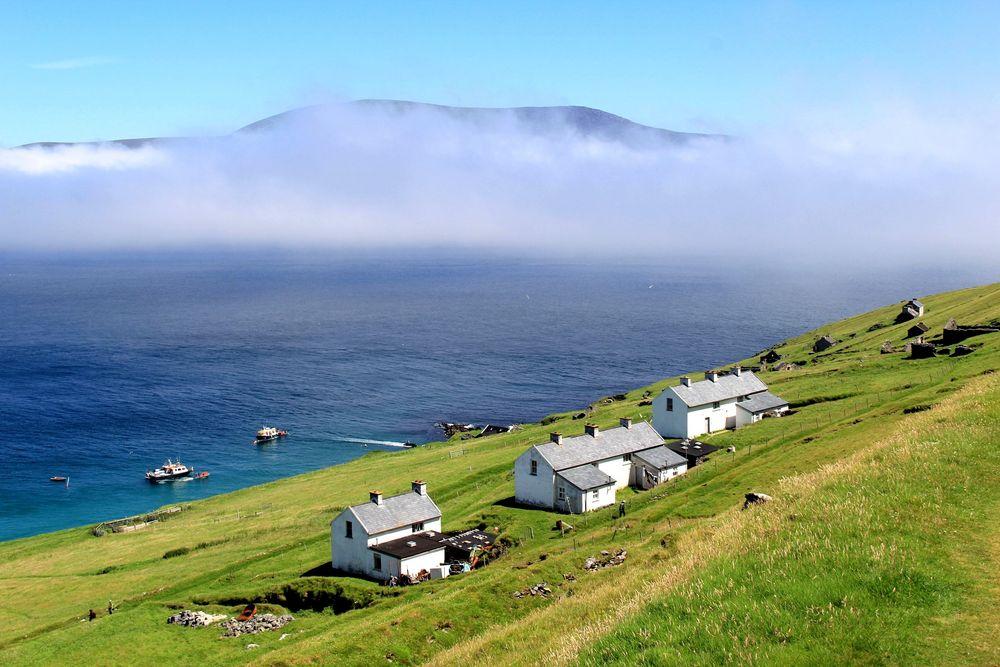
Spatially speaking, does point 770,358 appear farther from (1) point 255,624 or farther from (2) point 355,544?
(1) point 255,624

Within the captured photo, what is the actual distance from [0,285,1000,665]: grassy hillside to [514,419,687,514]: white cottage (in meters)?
3.22

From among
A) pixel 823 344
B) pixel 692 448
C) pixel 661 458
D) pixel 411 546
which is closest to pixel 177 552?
pixel 411 546

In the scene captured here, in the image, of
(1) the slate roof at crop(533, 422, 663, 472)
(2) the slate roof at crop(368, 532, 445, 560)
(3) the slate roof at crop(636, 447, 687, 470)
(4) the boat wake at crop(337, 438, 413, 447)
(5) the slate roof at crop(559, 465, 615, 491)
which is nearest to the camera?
(2) the slate roof at crop(368, 532, 445, 560)

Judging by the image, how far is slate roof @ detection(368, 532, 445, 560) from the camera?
59.3 m

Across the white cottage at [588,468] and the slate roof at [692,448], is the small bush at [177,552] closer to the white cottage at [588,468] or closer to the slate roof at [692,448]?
the white cottage at [588,468]

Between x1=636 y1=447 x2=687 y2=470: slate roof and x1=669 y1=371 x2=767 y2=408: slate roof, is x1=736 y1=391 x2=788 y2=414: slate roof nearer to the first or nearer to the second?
x1=669 y1=371 x2=767 y2=408: slate roof

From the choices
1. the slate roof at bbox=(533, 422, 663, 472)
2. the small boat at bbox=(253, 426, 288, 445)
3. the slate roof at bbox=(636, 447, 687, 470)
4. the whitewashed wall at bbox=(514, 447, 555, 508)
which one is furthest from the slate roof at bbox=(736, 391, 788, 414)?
the small boat at bbox=(253, 426, 288, 445)

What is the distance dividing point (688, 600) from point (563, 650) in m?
3.98

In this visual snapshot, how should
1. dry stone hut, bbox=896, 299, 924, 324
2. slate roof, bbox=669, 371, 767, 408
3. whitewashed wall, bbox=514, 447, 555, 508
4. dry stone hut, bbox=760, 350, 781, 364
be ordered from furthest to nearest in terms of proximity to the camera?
1. dry stone hut, bbox=896, 299, 924, 324
2. dry stone hut, bbox=760, 350, 781, 364
3. slate roof, bbox=669, 371, 767, 408
4. whitewashed wall, bbox=514, 447, 555, 508

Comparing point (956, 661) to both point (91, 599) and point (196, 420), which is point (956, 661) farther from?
point (196, 420)

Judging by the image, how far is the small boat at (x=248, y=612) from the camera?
54.4 metres

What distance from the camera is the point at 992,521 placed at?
82.3ft

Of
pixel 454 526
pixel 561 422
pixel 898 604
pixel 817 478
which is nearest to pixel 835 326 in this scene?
pixel 561 422

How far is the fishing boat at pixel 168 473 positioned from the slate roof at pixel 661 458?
78.0 metres
